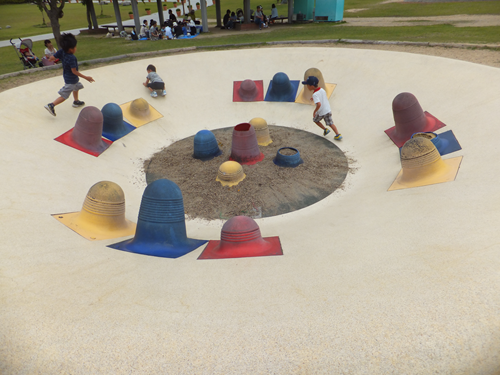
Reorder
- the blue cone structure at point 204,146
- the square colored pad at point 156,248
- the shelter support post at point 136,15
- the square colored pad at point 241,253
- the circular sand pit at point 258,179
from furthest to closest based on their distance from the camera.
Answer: the shelter support post at point 136,15, the blue cone structure at point 204,146, the circular sand pit at point 258,179, the square colored pad at point 156,248, the square colored pad at point 241,253

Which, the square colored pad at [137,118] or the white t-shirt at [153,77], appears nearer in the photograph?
the square colored pad at [137,118]

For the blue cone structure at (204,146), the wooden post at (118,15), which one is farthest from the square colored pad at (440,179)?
the wooden post at (118,15)

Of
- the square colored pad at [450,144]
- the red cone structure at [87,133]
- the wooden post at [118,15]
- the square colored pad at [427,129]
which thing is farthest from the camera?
the wooden post at [118,15]

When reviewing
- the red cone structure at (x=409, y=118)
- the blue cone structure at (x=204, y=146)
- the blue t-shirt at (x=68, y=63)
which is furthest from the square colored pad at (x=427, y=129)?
the blue t-shirt at (x=68, y=63)

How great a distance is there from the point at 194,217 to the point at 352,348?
4.33 metres

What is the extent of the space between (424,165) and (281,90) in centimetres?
627

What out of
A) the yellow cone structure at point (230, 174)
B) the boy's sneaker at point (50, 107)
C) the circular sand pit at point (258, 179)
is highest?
the boy's sneaker at point (50, 107)

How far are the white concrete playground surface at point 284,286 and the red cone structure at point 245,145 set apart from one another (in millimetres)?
2269

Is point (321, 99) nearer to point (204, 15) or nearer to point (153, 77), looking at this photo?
point (153, 77)

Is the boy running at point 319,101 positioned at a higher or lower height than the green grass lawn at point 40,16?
lower

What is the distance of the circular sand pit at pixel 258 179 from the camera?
21.0 ft

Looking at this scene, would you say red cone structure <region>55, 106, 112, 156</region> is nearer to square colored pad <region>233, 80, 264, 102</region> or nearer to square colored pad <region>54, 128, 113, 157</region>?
square colored pad <region>54, 128, 113, 157</region>

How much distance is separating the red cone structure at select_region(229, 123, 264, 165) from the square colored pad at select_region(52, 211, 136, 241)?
11.4ft

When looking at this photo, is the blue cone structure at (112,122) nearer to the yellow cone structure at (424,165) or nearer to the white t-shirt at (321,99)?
the white t-shirt at (321,99)
